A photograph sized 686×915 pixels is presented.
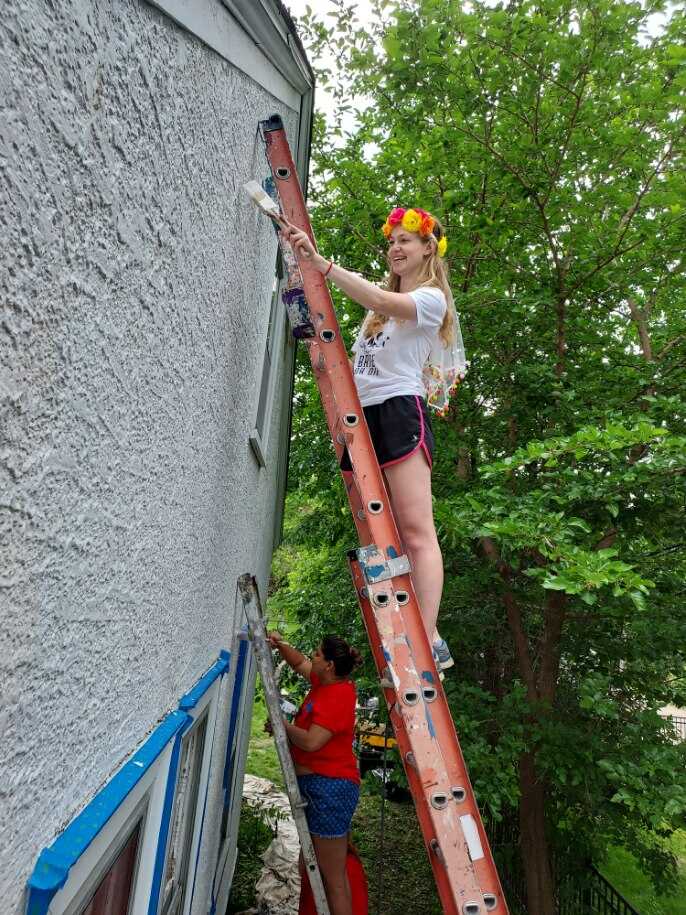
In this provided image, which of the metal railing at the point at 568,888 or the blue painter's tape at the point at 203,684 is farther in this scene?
the metal railing at the point at 568,888

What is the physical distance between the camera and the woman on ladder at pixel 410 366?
2758mm

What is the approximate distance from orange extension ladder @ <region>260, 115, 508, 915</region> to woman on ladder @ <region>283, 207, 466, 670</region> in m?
0.18

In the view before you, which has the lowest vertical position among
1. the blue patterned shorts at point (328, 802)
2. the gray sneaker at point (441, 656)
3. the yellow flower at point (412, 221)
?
the blue patterned shorts at point (328, 802)

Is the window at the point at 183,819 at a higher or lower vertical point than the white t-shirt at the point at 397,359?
lower

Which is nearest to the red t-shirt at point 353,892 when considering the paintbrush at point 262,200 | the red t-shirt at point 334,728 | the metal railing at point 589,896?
the red t-shirt at point 334,728

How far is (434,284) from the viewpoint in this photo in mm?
3143

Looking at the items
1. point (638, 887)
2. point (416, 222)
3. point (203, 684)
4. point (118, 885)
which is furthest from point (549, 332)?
point (638, 887)

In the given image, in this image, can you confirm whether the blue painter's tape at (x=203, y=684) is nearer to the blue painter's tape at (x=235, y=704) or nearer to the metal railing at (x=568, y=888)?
the blue painter's tape at (x=235, y=704)

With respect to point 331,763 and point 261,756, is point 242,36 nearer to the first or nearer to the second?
point 331,763

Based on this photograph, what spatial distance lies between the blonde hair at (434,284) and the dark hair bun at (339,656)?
1937 millimetres

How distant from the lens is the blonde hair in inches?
125

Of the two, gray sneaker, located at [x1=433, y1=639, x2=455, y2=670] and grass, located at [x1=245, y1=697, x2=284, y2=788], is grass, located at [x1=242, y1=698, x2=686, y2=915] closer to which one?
grass, located at [x1=245, y1=697, x2=284, y2=788]

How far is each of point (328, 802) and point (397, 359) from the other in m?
2.67

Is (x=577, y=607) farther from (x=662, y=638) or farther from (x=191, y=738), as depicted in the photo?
(x=191, y=738)
